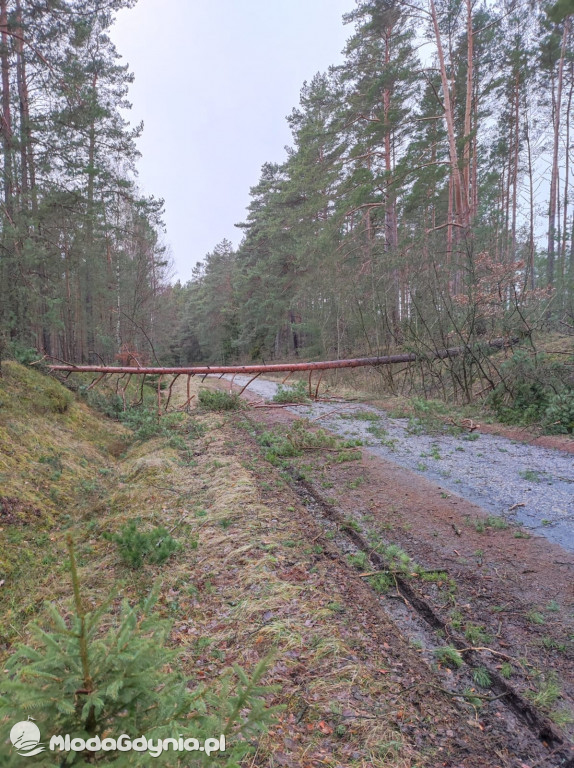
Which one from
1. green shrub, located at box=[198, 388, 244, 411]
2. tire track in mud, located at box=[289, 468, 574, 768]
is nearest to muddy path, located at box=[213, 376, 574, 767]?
tire track in mud, located at box=[289, 468, 574, 768]

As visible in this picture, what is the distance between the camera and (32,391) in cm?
695

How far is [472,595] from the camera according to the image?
2486 mm

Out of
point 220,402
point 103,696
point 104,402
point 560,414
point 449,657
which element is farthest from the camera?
point 220,402

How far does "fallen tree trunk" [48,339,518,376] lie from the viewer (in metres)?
5.61

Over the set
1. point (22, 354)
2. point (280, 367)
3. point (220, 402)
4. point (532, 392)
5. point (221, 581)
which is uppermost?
point (22, 354)

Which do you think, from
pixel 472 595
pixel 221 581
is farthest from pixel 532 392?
pixel 221 581

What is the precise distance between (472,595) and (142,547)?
8.27 feet

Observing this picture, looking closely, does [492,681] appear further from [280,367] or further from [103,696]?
[280,367]

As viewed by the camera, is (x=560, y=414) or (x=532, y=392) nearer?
(x=560, y=414)

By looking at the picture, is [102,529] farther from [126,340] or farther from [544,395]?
[126,340]

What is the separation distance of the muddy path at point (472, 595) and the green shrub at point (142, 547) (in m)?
1.30

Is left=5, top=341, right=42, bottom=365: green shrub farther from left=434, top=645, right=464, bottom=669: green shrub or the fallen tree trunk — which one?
left=434, top=645, right=464, bottom=669: green shrub

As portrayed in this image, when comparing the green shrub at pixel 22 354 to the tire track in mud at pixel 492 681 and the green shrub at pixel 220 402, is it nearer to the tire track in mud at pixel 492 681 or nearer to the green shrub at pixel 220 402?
the green shrub at pixel 220 402

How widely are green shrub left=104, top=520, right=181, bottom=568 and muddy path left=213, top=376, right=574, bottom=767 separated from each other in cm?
130
